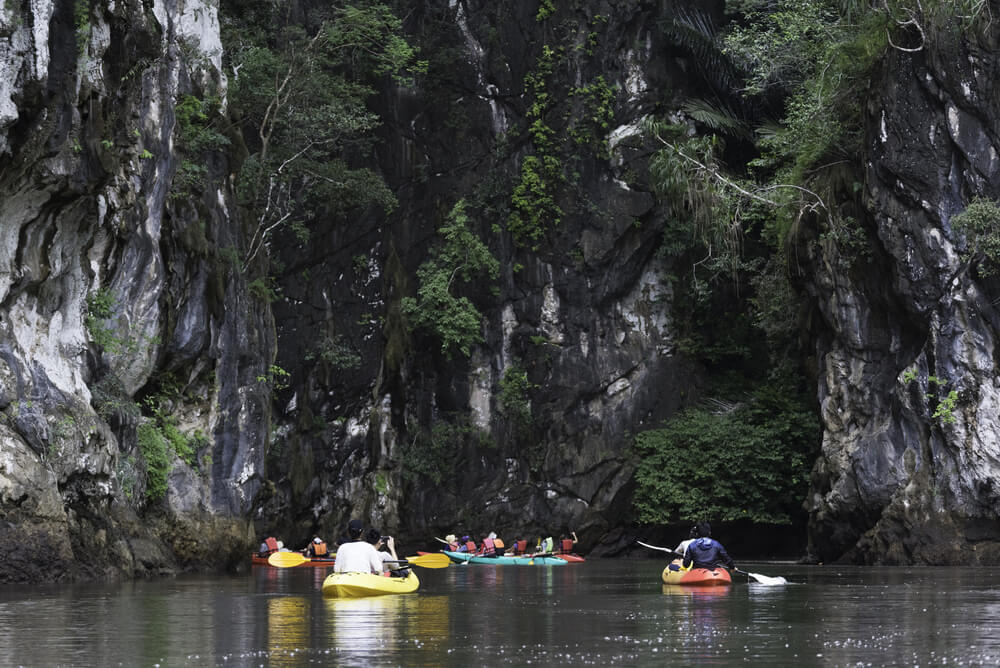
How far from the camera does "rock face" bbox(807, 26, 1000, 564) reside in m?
25.1

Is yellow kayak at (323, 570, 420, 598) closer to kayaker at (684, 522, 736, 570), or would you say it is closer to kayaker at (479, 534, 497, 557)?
kayaker at (684, 522, 736, 570)

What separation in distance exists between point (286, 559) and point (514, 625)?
18632 millimetres

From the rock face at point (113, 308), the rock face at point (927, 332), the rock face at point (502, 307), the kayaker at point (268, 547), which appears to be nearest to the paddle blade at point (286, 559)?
the rock face at point (113, 308)

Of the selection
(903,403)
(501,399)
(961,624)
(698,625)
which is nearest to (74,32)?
(698,625)

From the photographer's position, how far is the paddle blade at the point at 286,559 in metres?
28.7

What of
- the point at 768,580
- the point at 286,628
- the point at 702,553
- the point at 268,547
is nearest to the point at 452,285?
the point at 268,547

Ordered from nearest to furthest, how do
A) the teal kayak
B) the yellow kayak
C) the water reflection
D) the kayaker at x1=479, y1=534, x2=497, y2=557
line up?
the water reflection < the yellow kayak < the teal kayak < the kayaker at x1=479, y1=534, x2=497, y2=557

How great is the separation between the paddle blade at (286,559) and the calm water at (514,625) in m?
9.91

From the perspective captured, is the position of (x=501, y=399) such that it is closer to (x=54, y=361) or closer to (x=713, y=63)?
(x=713, y=63)

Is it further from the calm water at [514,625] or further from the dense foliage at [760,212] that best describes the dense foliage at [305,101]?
the calm water at [514,625]

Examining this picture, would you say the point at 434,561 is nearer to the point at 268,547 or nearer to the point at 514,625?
the point at 268,547

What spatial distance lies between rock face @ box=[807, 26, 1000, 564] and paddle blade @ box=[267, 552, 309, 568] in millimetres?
12707

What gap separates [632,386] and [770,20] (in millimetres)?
11937

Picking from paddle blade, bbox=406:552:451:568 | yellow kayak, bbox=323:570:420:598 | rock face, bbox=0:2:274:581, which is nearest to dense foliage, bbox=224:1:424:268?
rock face, bbox=0:2:274:581
